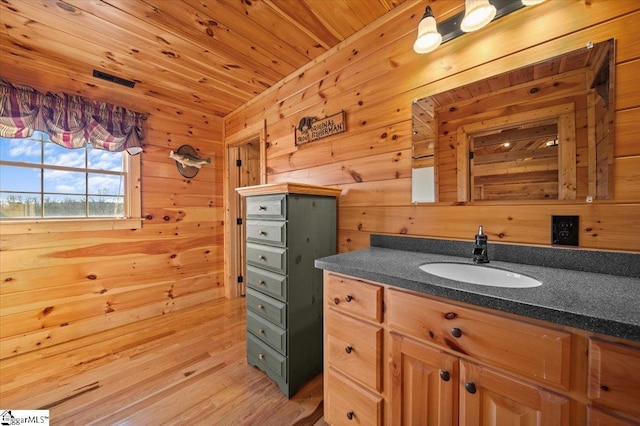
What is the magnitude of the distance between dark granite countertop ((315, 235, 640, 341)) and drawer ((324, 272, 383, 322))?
0.05 m

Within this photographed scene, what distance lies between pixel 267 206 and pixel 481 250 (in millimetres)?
1241

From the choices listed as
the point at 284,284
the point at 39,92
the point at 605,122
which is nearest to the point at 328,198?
the point at 284,284

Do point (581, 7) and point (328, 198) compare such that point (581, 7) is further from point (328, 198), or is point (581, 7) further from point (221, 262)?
→ point (221, 262)

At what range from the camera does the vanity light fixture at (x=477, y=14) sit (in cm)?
109

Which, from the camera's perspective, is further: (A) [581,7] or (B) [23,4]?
(B) [23,4]

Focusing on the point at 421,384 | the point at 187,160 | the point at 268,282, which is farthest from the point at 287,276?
the point at 187,160

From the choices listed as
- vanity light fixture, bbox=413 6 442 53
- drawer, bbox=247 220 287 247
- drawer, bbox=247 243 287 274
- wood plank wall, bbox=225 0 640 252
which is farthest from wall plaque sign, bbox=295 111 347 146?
drawer, bbox=247 243 287 274

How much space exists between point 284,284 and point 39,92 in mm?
2672

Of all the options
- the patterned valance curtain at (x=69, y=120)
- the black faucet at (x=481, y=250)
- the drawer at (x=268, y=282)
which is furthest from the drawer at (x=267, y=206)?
the patterned valance curtain at (x=69, y=120)

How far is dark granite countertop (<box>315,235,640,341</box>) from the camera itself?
592 mm

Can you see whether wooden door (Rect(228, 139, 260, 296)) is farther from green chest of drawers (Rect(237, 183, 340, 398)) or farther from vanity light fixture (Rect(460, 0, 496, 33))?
vanity light fixture (Rect(460, 0, 496, 33))

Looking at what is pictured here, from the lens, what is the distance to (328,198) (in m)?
1.77

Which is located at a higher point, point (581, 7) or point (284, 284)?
point (581, 7)

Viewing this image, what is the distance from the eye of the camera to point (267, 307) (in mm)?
1652
